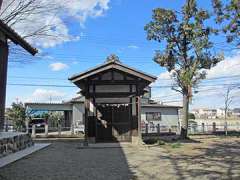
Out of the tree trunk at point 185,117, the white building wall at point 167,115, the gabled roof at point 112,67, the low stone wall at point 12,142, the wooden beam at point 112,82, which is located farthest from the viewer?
the white building wall at point 167,115

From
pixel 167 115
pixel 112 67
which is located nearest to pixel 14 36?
pixel 112 67

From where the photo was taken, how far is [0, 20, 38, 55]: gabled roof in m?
10.2

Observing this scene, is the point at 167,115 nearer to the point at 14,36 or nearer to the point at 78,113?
the point at 78,113

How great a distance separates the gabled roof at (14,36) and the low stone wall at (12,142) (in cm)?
311

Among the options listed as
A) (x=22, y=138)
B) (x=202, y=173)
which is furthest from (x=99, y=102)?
(x=202, y=173)

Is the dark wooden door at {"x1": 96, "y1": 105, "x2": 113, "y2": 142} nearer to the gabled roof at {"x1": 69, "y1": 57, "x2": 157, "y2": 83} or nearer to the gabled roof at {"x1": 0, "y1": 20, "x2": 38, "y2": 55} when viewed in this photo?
the gabled roof at {"x1": 69, "y1": 57, "x2": 157, "y2": 83}

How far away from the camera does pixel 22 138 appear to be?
14.1 meters

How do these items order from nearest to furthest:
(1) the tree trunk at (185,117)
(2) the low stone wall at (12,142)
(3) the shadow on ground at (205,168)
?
(3) the shadow on ground at (205,168), (2) the low stone wall at (12,142), (1) the tree trunk at (185,117)

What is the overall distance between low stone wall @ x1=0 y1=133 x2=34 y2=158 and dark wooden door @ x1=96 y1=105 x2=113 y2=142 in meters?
3.86

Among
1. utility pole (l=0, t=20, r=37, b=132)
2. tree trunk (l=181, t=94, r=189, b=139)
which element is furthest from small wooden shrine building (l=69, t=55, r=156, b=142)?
tree trunk (l=181, t=94, r=189, b=139)

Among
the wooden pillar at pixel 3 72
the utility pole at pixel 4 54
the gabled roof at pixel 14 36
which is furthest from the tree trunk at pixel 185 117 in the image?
the wooden pillar at pixel 3 72

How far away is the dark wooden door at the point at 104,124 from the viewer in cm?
1791

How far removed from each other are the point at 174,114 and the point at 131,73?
25295 millimetres

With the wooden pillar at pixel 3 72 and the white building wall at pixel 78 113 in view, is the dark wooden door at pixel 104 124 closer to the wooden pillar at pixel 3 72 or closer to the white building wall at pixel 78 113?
the wooden pillar at pixel 3 72
